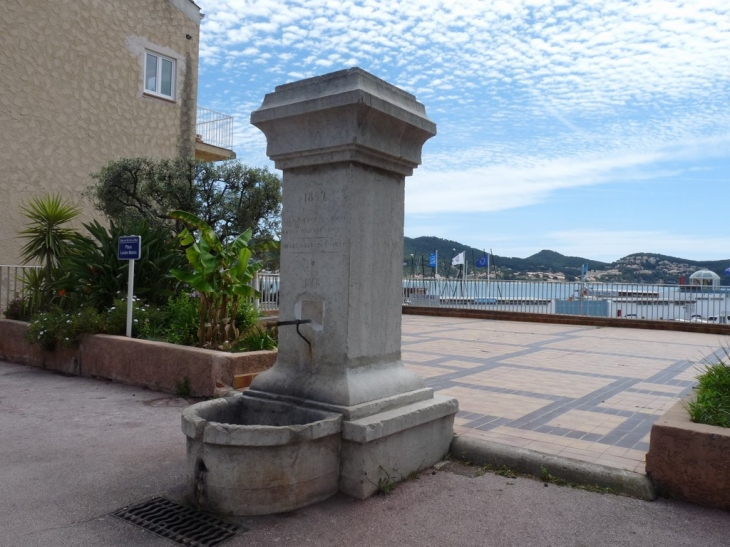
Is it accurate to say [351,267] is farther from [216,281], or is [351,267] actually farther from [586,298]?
[586,298]

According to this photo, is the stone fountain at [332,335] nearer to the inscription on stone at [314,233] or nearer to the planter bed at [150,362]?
the inscription on stone at [314,233]

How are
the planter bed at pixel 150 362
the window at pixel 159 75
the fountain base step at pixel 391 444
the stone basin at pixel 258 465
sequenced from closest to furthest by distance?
1. the stone basin at pixel 258 465
2. the fountain base step at pixel 391 444
3. the planter bed at pixel 150 362
4. the window at pixel 159 75

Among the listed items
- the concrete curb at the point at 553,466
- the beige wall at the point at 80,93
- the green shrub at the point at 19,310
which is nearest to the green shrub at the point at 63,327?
the green shrub at the point at 19,310

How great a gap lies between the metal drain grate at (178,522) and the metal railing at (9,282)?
30.4 ft

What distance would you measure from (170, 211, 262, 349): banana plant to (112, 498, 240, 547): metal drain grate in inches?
143

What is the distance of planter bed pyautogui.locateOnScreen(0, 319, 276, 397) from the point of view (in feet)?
22.4

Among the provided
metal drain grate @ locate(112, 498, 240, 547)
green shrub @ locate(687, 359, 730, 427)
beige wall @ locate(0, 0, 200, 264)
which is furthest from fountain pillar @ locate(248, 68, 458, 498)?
beige wall @ locate(0, 0, 200, 264)

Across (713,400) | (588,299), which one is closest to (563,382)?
(713,400)

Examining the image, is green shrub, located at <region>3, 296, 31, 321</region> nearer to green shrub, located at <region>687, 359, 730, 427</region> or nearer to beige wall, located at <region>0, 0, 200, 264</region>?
beige wall, located at <region>0, 0, 200, 264</region>

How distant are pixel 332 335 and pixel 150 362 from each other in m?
4.14

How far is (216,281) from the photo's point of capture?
7539mm

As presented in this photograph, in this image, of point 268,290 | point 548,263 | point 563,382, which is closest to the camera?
point 563,382

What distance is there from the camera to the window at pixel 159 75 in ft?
63.2

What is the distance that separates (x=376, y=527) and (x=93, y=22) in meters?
18.1
